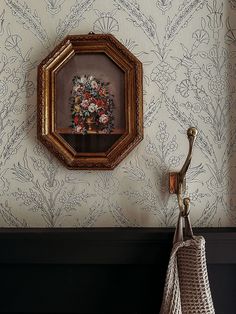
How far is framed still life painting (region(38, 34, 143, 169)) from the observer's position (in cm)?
119

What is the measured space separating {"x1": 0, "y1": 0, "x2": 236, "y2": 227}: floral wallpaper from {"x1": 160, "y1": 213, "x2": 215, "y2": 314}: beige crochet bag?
0.46 feet

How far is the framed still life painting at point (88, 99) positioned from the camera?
1.19m

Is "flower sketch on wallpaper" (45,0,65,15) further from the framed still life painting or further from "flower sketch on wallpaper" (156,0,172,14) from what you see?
"flower sketch on wallpaper" (156,0,172,14)

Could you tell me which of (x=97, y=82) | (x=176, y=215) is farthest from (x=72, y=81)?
(x=176, y=215)

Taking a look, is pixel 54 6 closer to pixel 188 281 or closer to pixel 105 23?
pixel 105 23

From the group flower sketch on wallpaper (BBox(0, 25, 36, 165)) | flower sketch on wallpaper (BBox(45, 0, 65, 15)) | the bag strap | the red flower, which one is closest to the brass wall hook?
the bag strap

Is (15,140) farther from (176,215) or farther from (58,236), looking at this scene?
(176,215)

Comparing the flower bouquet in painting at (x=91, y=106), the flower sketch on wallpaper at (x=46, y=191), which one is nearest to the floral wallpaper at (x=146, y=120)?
the flower sketch on wallpaper at (x=46, y=191)

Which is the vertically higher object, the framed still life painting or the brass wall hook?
the framed still life painting

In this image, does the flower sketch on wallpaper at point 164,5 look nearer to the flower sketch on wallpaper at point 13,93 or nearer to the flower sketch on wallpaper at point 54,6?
the flower sketch on wallpaper at point 54,6

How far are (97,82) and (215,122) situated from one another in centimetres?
35

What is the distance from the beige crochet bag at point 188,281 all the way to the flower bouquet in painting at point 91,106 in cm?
39

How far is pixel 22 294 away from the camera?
3.78 feet

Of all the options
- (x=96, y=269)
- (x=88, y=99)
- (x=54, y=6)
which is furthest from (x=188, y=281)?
(x=54, y=6)
